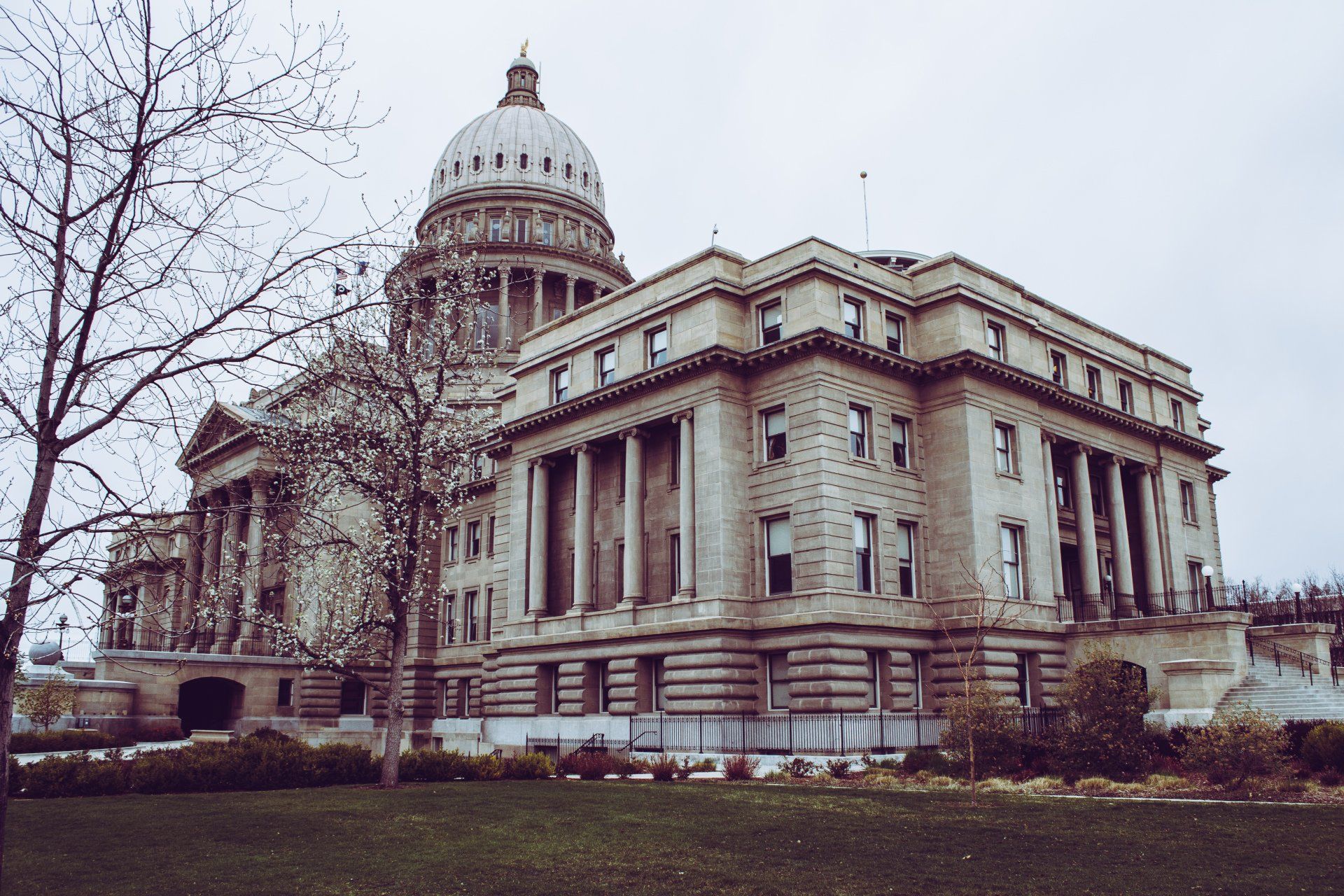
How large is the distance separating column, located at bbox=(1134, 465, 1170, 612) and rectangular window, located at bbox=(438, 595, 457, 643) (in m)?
37.4

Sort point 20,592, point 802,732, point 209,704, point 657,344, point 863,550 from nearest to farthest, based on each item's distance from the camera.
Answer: point 20,592 < point 802,732 < point 863,550 < point 657,344 < point 209,704

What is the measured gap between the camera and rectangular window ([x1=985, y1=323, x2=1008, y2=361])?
44906 millimetres

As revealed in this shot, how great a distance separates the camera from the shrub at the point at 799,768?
102 ft

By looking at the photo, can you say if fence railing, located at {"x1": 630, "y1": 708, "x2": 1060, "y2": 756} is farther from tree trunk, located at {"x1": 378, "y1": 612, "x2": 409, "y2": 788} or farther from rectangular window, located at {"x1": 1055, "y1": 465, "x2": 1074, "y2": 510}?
rectangular window, located at {"x1": 1055, "y1": 465, "x2": 1074, "y2": 510}

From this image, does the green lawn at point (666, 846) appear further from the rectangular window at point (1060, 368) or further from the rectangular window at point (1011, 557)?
the rectangular window at point (1060, 368)

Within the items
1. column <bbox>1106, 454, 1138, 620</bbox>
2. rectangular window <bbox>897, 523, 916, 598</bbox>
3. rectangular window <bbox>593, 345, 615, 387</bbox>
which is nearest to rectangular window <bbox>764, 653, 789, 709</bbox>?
rectangular window <bbox>897, 523, 916, 598</bbox>

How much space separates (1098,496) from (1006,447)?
36.8 feet

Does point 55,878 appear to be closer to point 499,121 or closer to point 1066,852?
point 1066,852

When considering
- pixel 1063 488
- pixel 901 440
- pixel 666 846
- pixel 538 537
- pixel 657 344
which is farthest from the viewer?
pixel 1063 488

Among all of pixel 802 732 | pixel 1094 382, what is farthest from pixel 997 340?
pixel 802 732

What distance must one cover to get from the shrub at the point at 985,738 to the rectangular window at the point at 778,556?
11.3 m

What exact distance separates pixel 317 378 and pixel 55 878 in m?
8.50

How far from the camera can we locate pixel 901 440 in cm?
4291

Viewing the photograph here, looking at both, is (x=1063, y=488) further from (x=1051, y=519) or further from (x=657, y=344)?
(x=657, y=344)
